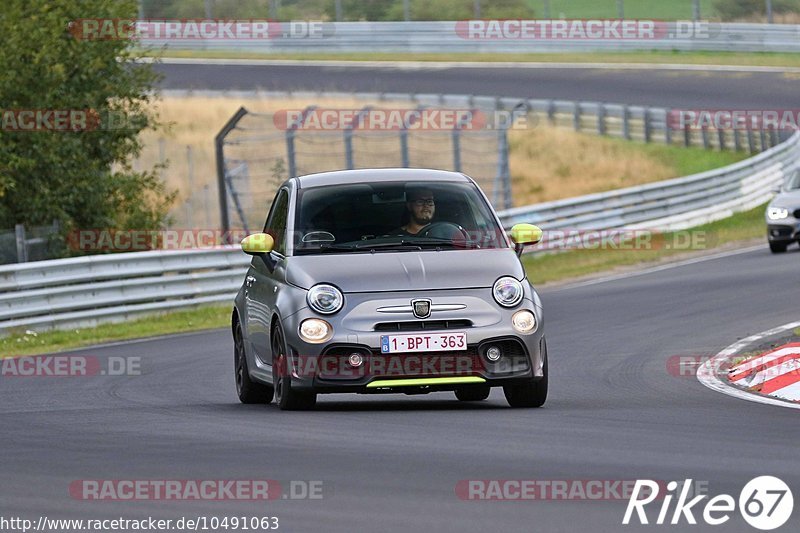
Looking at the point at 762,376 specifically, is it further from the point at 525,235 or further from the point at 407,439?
the point at 407,439

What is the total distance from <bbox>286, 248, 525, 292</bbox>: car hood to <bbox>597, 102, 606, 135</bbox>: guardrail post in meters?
34.2

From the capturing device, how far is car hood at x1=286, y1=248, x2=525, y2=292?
1067 centimetres

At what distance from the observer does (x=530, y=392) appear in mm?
11008

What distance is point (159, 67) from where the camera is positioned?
5541 centimetres

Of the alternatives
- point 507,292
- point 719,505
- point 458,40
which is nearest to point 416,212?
point 507,292

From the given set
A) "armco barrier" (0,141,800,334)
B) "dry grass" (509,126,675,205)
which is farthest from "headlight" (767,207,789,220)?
"dry grass" (509,126,675,205)

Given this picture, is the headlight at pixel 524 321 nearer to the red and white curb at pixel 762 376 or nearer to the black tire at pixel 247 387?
the red and white curb at pixel 762 376

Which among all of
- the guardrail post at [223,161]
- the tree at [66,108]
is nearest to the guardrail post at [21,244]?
the tree at [66,108]

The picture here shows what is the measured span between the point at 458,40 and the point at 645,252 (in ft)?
90.9

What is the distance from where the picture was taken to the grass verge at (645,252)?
27.0 metres

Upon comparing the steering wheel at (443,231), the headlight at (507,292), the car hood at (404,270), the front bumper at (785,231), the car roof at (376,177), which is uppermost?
the car roof at (376,177)

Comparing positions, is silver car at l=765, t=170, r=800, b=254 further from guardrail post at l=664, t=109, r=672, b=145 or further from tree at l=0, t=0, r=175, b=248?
guardrail post at l=664, t=109, r=672, b=145

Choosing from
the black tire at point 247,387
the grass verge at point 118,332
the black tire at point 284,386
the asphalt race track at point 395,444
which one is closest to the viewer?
the asphalt race track at point 395,444

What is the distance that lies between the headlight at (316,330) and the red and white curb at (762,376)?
2.91 meters
